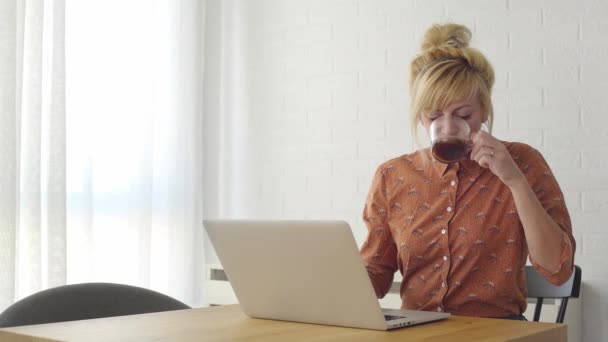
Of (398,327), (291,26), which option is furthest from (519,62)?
(398,327)

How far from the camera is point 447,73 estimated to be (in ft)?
5.95

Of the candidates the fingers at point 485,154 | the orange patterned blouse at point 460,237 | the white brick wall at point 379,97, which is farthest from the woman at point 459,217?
the white brick wall at point 379,97

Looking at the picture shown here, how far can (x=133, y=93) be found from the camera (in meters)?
3.57

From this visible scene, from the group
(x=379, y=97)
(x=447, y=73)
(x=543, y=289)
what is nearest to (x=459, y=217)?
(x=447, y=73)

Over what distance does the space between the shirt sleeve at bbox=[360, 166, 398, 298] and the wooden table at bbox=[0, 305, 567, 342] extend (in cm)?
44

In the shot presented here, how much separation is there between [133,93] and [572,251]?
92.0 inches

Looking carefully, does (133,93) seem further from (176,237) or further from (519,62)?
(519,62)

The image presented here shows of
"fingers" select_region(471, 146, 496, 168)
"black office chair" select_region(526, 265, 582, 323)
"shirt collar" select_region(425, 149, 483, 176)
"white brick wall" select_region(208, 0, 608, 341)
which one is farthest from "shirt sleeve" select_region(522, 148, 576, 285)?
"white brick wall" select_region(208, 0, 608, 341)

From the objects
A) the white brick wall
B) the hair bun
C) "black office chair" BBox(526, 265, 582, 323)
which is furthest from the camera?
the white brick wall

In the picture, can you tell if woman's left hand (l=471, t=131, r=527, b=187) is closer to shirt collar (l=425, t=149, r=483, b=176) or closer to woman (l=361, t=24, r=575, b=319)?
woman (l=361, t=24, r=575, b=319)

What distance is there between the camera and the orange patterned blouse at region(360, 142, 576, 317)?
1.77 m

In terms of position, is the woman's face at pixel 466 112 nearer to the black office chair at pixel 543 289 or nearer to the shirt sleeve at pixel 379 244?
the shirt sleeve at pixel 379 244

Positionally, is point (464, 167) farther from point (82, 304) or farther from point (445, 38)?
point (82, 304)

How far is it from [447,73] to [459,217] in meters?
0.32
